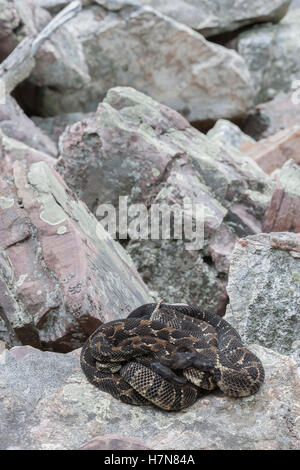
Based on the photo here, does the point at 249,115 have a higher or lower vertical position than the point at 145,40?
lower

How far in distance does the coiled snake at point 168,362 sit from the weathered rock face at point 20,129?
751 centimetres

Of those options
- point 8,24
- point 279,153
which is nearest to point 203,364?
point 279,153

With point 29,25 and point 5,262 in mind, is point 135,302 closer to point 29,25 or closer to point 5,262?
point 5,262

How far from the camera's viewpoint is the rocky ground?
462cm

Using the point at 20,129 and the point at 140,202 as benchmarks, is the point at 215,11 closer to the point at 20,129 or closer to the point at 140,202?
the point at 20,129

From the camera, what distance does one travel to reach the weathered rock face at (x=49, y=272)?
19.7 feet

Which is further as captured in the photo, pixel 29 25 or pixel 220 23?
pixel 220 23

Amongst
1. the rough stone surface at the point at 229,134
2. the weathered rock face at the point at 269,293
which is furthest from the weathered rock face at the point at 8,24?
the weathered rock face at the point at 269,293

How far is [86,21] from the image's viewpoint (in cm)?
1597

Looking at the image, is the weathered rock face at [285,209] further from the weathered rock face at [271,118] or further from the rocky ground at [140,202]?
the weathered rock face at [271,118]

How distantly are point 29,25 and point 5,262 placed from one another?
8.82m

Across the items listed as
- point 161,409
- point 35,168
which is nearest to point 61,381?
point 161,409

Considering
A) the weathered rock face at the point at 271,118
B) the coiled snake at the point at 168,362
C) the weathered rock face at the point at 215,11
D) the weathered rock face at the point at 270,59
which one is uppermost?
the coiled snake at the point at 168,362

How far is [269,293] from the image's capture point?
6.24m
